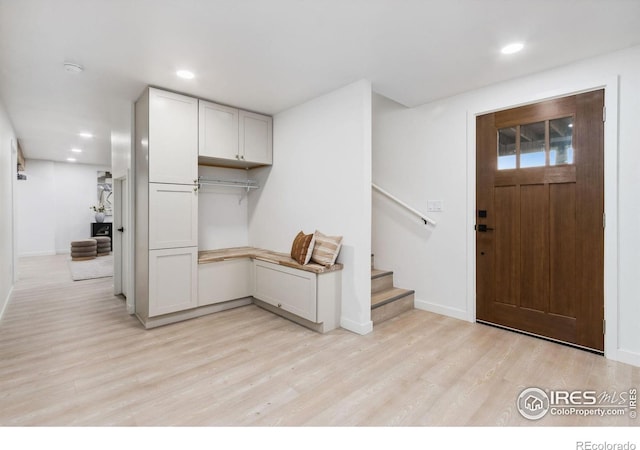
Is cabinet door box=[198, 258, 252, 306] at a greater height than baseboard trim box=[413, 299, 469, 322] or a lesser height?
greater

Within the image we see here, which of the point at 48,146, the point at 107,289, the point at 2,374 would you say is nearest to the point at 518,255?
the point at 2,374

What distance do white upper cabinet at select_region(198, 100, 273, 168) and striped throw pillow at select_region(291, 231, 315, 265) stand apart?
4.32 ft

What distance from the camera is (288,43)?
8.01 feet

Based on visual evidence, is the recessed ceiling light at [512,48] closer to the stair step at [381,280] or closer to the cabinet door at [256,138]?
the stair step at [381,280]

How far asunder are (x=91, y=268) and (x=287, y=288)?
516 cm

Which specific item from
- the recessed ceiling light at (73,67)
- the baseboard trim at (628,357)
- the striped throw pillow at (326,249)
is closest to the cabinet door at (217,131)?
the recessed ceiling light at (73,67)

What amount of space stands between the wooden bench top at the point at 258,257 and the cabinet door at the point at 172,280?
0.57 feet

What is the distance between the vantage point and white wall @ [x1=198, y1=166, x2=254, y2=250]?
13.8 ft

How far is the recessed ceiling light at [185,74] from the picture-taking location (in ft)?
9.53

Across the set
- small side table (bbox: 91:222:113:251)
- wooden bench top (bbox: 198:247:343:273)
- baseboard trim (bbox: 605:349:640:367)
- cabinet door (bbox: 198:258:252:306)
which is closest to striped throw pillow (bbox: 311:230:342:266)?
wooden bench top (bbox: 198:247:343:273)

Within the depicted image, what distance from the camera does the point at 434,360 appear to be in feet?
8.36

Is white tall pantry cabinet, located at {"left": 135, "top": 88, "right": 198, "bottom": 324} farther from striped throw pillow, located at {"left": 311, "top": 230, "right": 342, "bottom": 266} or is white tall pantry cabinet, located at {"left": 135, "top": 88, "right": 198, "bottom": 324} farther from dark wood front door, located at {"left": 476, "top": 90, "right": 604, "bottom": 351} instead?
dark wood front door, located at {"left": 476, "top": 90, "right": 604, "bottom": 351}

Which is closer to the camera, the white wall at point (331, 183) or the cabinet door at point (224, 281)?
the white wall at point (331, 183)
